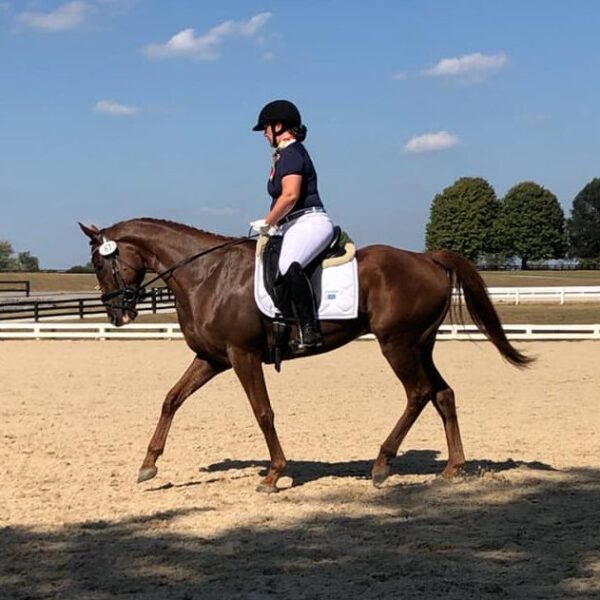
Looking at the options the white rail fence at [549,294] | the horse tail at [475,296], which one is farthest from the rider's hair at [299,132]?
the white rail fence at [549,294]

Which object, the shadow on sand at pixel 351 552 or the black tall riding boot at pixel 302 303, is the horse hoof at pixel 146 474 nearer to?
the shadow on sand at pixel 351 552

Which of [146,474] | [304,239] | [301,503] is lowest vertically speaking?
[301,503]

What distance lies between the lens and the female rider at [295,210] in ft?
22.6

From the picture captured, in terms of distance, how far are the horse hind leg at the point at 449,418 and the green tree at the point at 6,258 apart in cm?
9509

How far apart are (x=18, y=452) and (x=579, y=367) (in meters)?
11.7

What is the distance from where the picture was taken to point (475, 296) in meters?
7.75

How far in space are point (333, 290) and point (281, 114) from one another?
1479 millimetres

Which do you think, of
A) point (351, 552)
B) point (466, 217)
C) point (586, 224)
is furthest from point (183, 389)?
point (586, 224)

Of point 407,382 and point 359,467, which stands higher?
point 407,382

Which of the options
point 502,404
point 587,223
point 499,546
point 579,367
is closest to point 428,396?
point 499,546

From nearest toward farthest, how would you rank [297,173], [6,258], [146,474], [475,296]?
[297,173], [146,474], [475,296], [6,258]

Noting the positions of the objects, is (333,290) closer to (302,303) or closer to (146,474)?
(302,303)

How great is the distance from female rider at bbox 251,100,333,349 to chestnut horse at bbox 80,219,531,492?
1.06ft

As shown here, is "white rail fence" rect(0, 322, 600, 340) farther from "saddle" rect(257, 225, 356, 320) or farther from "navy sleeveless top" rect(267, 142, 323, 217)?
"navy sleeveless top" rect(267, 142, 323, 217)
